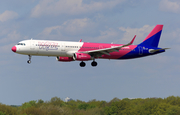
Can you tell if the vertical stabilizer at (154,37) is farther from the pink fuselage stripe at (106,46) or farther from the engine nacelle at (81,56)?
the engine nacelle at (81,56)

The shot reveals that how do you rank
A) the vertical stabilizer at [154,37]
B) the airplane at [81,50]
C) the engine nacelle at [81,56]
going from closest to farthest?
the airplane at [81,50], the engine nacelle at [81,56], the vertical stabilizer at [154,37]

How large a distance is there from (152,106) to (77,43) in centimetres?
9601

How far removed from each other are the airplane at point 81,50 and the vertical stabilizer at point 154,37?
27cm

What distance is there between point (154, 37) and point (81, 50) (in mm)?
20724

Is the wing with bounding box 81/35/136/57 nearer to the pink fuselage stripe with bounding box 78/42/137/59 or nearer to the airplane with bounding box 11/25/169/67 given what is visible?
the airplane with bounding box 11/25/169/67

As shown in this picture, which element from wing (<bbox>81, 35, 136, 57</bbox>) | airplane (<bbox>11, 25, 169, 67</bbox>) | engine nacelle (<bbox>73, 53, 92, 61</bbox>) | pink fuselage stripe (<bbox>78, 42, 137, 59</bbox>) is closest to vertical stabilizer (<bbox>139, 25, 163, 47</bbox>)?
airplane (<bbox>11, 25, 169, 67</bbox>)

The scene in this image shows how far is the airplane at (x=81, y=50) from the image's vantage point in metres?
63.1

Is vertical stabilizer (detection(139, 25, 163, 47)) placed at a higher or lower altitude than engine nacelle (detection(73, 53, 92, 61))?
higher

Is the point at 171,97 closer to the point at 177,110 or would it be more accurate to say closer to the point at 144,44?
the point at 177,110

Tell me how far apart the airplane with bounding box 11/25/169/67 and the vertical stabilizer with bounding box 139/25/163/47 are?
27 cm

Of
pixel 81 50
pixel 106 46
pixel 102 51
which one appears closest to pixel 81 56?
pixel 81 50

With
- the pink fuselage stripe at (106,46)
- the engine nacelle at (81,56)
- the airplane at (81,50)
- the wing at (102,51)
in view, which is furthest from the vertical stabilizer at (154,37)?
the engine nacelle at (81,56)

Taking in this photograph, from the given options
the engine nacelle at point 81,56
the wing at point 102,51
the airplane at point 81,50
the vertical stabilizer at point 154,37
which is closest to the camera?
the airplane at point 81,50

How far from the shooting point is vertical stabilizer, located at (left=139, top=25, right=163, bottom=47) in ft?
250
